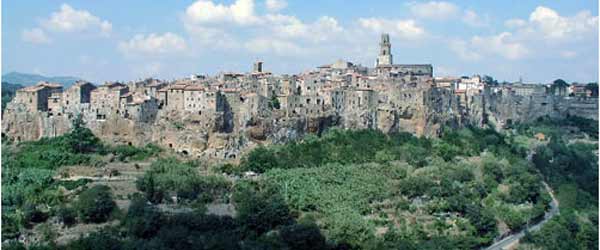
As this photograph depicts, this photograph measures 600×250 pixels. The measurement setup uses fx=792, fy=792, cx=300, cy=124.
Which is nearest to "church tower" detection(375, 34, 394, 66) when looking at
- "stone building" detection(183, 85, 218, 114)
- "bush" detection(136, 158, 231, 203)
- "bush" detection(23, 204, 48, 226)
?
"stone building" detection(183, 85, 218, 114)

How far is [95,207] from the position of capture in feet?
59.1

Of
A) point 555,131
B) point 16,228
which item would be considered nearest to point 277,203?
point 16,228

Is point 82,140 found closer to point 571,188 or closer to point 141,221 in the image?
point 141,221

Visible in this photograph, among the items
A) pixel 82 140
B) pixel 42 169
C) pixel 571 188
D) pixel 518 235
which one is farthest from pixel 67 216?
pixel 571 188

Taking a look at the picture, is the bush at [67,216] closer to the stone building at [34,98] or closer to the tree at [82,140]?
the tree at [82,140]

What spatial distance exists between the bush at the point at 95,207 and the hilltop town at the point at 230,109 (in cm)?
573

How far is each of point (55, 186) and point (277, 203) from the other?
6284 millimetres

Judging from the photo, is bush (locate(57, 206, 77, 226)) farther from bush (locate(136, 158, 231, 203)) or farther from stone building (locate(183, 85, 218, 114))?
stone building (locate(183, 85, 218, 114))

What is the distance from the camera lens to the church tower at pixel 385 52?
41375mm

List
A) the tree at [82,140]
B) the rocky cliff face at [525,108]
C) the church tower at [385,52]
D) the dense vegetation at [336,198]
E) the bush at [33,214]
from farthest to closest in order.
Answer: the church tower at [385,52], the rocky cliff face at [525,108], the tree at [82,140], the bush at [33,214], the dense vegetation at [336,198]

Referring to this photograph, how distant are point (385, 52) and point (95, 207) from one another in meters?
26.1

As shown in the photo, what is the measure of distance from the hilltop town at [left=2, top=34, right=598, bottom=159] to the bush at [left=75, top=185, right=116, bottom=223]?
573 cm

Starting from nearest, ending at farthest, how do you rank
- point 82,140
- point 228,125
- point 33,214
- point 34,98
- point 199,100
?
point 33,214 < point 82,140 < point 228,125 < point 199,100 < point 34,98

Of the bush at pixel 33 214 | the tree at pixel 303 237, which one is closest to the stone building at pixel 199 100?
the bush at pixel 33 214
